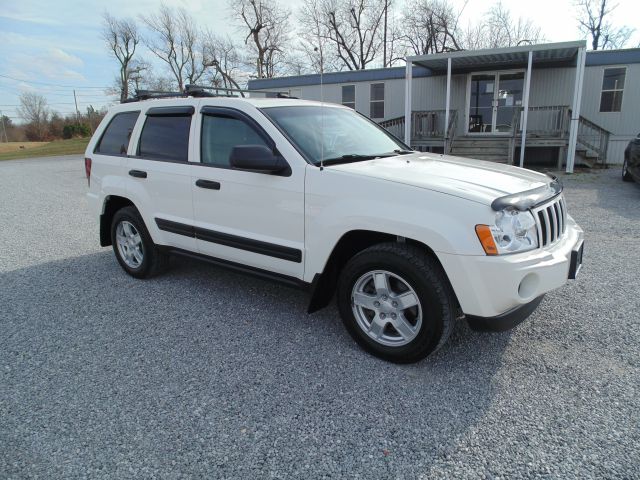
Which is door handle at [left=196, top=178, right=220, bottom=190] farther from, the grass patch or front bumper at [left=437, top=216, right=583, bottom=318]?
the grass patch

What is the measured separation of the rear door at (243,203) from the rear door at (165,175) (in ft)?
0.56

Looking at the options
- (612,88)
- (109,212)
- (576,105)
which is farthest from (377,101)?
(109,212)

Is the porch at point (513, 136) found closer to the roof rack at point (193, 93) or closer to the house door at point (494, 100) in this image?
the house door at point (494, 100)

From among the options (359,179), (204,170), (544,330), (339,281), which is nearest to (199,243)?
(204,170)

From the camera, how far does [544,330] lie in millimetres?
3480

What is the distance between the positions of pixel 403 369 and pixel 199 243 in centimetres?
213

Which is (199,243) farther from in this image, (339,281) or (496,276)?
(496,276)

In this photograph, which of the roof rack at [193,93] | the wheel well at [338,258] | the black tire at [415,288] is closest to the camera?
the black tire at [415,288]

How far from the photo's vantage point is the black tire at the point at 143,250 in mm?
4605

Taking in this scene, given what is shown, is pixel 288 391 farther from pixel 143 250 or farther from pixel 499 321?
pixel 143 250

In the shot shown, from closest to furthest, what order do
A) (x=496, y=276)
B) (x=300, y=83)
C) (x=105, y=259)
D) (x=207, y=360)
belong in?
(x=496, y=276), (x=207, y=360), (x=105, y=259), (x=300, y=83)

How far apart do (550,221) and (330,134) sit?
1829 millimetres

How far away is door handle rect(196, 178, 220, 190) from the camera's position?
12.2ft

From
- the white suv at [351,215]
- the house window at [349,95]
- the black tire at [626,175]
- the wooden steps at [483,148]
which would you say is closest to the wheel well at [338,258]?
the white suv at [351,215]
